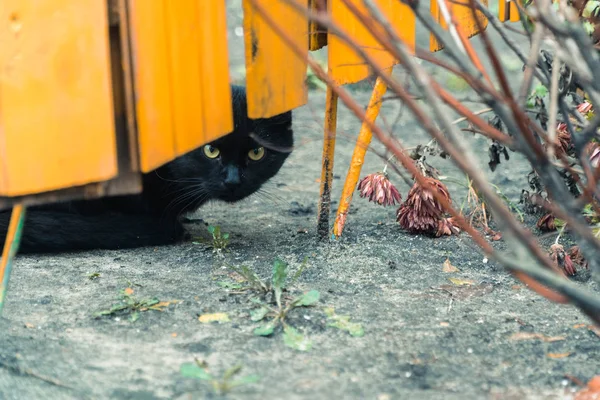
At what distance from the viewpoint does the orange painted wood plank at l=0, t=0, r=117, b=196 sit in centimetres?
→ 129

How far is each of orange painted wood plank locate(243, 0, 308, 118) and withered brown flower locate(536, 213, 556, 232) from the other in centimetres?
104

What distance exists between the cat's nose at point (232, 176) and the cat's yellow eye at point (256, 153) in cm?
12

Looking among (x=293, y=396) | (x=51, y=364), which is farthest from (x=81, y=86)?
(x=293, y=396)

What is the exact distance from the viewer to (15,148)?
51.9 inches

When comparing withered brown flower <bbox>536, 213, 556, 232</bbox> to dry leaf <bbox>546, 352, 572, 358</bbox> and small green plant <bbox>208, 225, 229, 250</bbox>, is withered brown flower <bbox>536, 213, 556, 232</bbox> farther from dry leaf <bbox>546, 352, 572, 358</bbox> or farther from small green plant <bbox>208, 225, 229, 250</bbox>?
small green plant <bbox>208, 225, 229, 250</bbox>

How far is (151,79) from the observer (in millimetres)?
1571

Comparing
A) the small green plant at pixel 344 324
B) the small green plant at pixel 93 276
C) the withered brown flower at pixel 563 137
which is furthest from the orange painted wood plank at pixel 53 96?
the withered brown flower at pixel 563 137

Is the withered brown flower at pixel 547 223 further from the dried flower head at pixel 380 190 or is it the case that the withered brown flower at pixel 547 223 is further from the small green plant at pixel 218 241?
the small green plant at pixel 218 241

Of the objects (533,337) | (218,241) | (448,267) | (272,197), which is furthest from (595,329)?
(272,197)

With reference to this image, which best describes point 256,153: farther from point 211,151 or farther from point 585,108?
point 585,108

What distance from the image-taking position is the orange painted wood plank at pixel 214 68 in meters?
1.83

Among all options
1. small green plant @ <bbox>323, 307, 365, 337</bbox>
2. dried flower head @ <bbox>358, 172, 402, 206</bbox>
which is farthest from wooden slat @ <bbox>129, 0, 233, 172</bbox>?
dried flower head @ <bbox>358, 172, 402, 206</bbox>

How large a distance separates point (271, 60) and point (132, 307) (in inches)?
33.2

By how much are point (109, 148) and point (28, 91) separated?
0.21 metres
